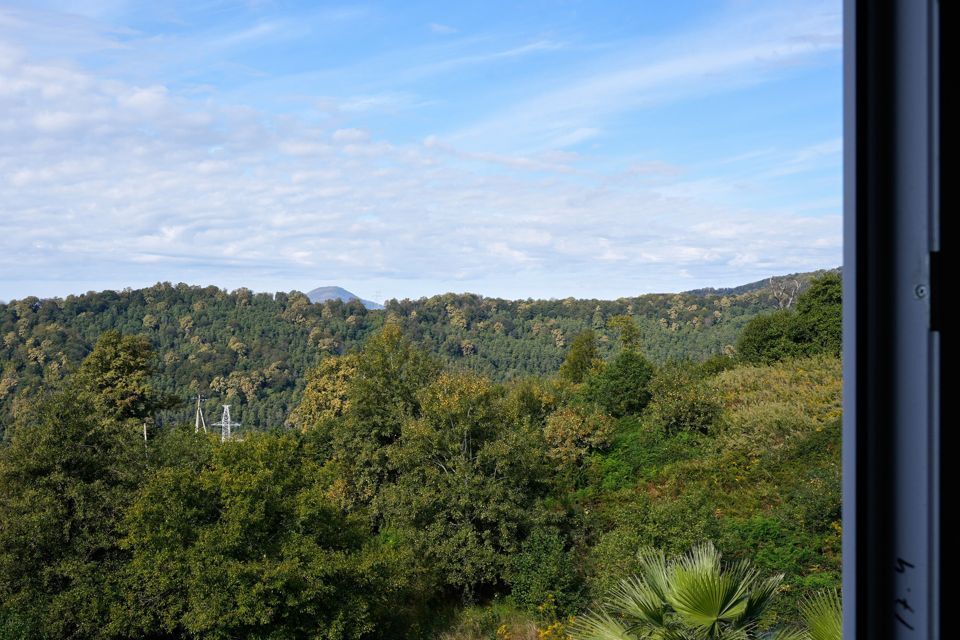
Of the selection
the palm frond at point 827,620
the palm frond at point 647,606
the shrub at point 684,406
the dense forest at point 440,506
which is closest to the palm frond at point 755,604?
the dense forest at point 440,506

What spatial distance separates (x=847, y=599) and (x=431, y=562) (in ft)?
45.3

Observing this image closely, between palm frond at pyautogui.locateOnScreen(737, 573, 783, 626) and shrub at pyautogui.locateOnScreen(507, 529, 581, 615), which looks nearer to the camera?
palm frond at pyautogui.locateOnScreen(737, 573, 783, 626)

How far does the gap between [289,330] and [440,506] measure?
3804 centimetres

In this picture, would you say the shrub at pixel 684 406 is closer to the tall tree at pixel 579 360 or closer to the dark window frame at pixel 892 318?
the tall tree at pixel 579 360

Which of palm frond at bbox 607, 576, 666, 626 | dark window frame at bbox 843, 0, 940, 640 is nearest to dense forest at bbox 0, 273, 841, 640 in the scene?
palm frond at bbox 607, 576, 666, 626

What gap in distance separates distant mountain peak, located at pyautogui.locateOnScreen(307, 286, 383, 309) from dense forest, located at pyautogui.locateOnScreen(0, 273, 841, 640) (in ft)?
121

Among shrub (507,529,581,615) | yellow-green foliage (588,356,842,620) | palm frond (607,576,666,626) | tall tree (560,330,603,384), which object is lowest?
shrub (507,529,581,615)

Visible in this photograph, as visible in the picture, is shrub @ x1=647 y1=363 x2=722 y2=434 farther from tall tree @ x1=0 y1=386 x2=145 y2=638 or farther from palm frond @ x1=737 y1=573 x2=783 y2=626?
palm frond @ x1=737 y1=573 x2=783 y2=626

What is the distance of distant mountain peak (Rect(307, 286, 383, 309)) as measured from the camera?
5812 centimetres

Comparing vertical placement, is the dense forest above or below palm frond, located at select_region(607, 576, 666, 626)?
below

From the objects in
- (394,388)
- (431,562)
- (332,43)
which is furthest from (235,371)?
(332,43)

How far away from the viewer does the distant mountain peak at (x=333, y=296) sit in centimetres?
5812

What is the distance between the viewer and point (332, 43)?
404cm

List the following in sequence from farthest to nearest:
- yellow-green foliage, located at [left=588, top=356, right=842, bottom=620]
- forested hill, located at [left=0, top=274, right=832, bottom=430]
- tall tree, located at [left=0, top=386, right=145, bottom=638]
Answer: forested hill, located at [left=0, top=274, right=832, bottom=430] → tall tree, located at [left=0, top=386, right=145, bottom=638] → yellow-green foliage, located at [left=588, top=356, right=842, bottom=620]
